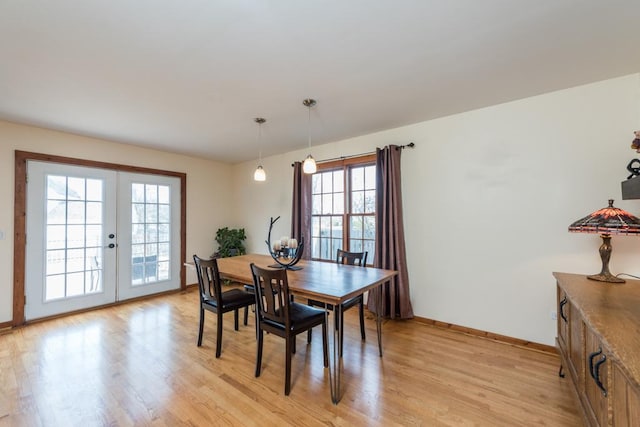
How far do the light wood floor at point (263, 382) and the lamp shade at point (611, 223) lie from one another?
123cm

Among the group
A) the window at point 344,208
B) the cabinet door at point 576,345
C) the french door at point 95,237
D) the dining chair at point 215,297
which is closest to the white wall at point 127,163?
the french door at point 95,237

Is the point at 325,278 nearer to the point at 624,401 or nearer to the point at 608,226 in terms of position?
the point at 624,401

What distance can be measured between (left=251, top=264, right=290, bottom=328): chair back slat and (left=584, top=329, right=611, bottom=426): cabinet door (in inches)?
66.7

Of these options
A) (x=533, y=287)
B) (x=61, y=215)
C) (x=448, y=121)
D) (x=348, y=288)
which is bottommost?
(x=533, y=287)

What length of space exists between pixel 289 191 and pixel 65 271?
335cm

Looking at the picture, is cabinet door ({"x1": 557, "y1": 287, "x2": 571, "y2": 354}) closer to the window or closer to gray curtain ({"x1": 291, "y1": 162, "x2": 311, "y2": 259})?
the window

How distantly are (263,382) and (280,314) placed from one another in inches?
23.1

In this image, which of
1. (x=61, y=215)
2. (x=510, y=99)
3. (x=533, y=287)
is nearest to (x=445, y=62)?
(x=510, y=99)

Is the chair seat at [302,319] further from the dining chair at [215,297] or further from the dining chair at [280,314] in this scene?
the dining chair at [215,297]

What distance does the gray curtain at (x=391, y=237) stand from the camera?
342cm

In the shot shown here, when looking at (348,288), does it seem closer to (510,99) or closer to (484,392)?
(484,392)

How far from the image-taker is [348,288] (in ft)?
6.79

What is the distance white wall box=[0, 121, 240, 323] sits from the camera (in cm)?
335

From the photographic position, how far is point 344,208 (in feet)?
13.7
